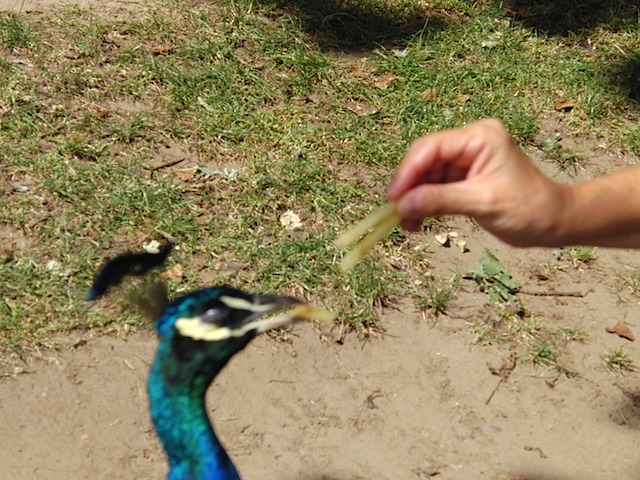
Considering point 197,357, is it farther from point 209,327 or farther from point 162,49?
point 162,49

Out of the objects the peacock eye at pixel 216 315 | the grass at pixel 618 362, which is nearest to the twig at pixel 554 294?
the grass at pixel 618 362

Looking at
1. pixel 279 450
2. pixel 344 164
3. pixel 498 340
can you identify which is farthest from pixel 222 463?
pixel 344 164

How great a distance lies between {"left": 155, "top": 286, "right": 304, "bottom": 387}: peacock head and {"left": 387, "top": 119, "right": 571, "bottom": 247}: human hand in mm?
368

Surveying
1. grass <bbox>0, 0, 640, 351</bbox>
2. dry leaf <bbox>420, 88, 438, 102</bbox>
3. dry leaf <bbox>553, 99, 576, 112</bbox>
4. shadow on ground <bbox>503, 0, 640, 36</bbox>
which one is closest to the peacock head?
grass <bbox>0, 0, 640, 351</bbox>

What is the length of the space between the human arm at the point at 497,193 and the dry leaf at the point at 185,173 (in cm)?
206

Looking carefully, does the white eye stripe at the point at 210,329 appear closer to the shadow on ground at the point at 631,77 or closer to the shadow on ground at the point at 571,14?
the shadow on ground at the point at 631,77

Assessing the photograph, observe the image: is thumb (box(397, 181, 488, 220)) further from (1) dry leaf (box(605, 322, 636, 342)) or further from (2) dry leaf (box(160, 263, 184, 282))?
(1) dry leaf (box(605, 322, 636, 342))

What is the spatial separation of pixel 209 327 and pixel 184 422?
0.25 m

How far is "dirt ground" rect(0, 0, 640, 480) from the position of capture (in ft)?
10.1

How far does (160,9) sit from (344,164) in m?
1.48

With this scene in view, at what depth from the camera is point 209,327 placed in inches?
78.1

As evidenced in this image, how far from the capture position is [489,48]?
506 centimetres

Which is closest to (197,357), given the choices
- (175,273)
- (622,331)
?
(175,273)

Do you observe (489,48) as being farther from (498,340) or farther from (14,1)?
(14,1)
